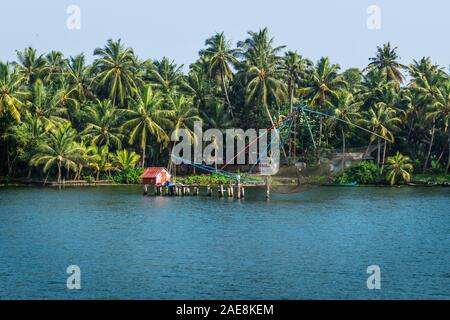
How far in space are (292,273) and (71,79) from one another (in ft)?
233

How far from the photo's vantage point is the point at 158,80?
103 metres

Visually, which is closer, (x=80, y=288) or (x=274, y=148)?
(x=80, y=288)

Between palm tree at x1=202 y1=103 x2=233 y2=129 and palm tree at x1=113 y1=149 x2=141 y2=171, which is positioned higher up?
palm tree at x1=202 y1=103 x2=233 y2=129

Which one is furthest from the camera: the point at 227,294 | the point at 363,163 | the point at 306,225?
the point at 363,163

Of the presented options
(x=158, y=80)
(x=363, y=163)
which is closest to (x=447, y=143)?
(x=363, y=163)

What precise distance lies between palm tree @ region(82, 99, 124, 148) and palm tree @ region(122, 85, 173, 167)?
11.4 feet

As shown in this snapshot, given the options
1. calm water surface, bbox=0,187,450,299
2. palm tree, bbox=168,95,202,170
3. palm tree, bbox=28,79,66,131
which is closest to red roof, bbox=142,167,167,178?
palm tree, bbox=168,95,202,170

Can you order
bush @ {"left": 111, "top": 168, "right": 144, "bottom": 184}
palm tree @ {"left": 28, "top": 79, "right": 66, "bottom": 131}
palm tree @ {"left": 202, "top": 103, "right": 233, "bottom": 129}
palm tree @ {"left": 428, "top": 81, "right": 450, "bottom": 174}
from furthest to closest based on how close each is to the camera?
palm tree @ {"left": 202, "top": 103, "right": 233, "bottom": 129} → bush @ {"left": 111, "top": 168, "right": 144, "bottom": 184} → palm tree @ {"left": 28, "top": 79, "right": 66, "bottom": 131} → palm tree @ {"left": 428, "top": 81, "right": 450, "bottom": 174}

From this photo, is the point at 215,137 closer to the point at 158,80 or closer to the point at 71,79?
the point at 158,80

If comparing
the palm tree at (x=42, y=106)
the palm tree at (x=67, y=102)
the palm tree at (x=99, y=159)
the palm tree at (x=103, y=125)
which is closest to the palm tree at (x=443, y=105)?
the palm tree at (x=103, y=125)

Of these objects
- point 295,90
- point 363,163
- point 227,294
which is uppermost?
point 295,90

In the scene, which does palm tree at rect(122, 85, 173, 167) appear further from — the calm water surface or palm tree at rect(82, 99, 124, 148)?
the calm water surface

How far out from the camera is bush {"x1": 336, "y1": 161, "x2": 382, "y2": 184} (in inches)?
3521

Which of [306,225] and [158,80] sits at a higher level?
[158,80]
